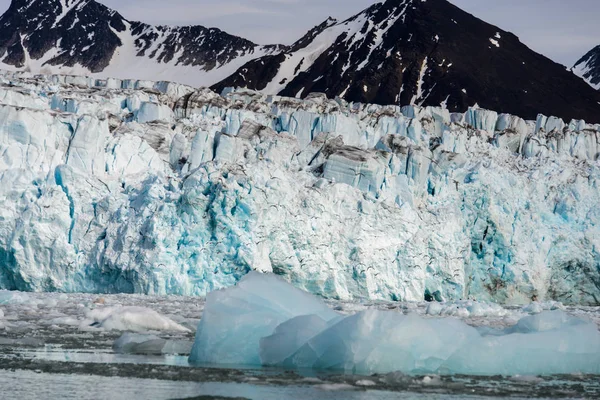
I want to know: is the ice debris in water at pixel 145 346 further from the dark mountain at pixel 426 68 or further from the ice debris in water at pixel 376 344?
the dark mountain at pixel 426 68

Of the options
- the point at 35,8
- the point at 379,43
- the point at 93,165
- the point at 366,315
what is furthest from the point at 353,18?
the point at 366,315

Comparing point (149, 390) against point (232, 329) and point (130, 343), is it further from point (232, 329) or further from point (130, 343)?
point (130, 343)

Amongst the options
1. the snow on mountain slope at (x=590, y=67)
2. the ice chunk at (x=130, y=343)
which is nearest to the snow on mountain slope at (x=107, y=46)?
the snow on mountain slope at (x=590, y=67)

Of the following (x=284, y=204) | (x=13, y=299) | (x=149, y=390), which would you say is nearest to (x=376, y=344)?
(x=149, y=390)

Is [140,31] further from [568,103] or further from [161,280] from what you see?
[161,280]

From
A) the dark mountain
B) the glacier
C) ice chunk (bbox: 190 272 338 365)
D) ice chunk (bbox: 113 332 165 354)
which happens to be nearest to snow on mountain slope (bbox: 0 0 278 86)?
the dark mountain

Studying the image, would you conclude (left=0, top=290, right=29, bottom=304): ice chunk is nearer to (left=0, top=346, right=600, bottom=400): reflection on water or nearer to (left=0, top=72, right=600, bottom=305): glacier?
(left=0, top=72, right=600, bottom=305): glacier
